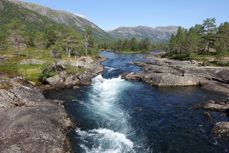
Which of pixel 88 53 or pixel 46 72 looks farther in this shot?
pixel 88 53

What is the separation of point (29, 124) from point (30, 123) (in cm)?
41

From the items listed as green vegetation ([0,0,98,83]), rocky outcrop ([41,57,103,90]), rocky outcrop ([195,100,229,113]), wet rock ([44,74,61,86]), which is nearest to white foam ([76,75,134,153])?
rocky outcrop ([41,57,103,90])

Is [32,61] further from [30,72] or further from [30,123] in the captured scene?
[30,123]

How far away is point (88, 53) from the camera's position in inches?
5546

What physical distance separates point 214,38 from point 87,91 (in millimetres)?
94469

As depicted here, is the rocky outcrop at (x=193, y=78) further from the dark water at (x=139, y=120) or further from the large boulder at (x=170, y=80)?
the dark water at (x=139, y=120)

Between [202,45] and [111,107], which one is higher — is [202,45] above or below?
above

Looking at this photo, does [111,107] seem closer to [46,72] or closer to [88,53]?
[46,72]

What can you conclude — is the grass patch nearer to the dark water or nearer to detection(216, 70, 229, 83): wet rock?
the dark water

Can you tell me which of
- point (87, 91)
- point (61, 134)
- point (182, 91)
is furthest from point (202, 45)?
point (61, 134)

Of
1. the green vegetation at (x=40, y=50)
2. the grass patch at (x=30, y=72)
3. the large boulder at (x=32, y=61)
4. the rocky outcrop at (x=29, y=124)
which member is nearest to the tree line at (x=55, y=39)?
the green vegetation at (x=40, y=50)

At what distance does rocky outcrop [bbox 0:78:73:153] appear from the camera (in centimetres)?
3181

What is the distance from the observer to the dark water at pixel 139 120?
35250mm

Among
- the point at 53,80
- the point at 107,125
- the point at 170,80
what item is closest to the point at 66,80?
the point at 53,80
